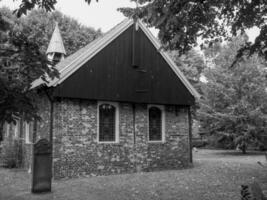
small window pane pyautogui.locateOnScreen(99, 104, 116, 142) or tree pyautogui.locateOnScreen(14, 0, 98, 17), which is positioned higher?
tree pyautogui.locateOnScreen(14, 0, 98, 17)

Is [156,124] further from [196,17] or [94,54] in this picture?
[196,17]

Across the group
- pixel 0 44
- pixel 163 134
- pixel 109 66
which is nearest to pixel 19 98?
pixel 0 44

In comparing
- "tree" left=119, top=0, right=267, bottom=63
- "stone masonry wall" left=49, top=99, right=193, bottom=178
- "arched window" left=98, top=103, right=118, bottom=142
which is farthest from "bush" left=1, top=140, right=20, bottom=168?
"tree" left=119, top=0, right=267, bottom=63

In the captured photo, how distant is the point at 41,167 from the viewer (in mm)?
10078

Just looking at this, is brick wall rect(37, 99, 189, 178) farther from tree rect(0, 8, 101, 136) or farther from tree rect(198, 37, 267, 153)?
tree rect(198, 37, 267, 153)

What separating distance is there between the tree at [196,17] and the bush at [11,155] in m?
10.4

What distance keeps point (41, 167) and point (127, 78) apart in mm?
5974

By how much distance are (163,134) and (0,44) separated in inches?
426

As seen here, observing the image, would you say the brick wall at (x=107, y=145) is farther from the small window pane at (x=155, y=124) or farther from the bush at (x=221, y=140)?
the bush at (x=221, y=140)

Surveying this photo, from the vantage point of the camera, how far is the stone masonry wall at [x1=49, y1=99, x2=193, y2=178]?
12586 mm

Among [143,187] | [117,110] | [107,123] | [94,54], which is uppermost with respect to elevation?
[94,54]

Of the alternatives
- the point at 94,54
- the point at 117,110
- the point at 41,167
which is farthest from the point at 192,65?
the point at 41,167

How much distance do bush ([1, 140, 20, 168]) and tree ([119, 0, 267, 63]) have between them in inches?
410

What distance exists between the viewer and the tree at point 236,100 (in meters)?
23.7
